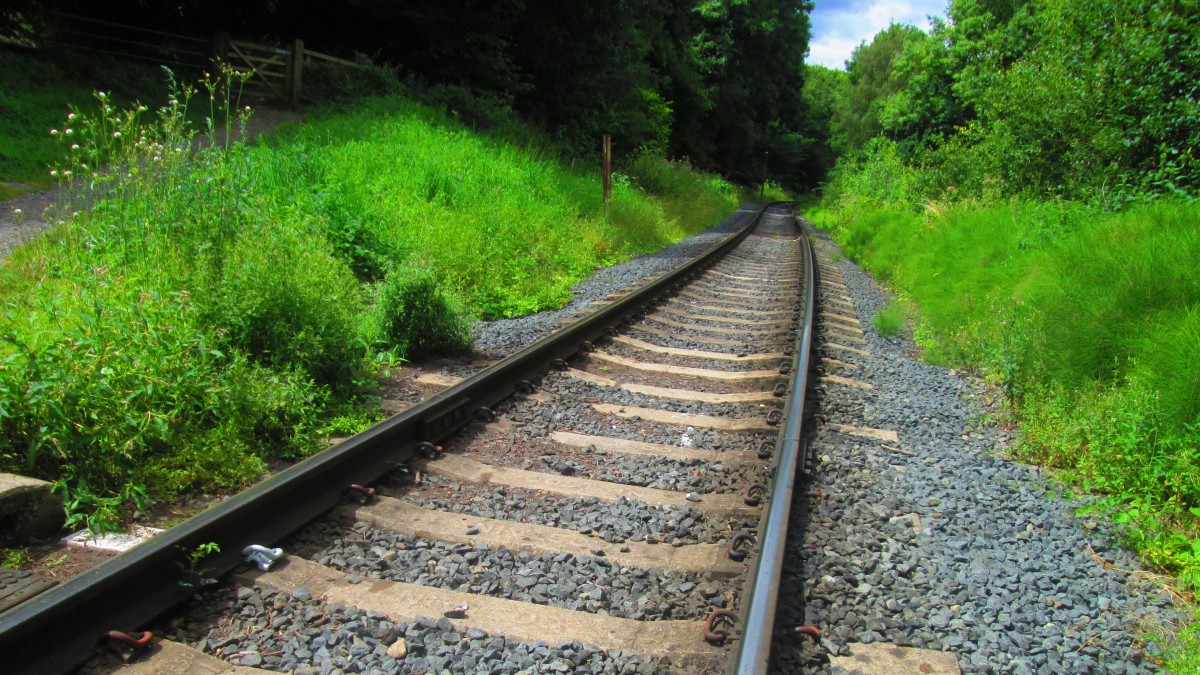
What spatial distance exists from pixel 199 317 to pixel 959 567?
12.5 feet

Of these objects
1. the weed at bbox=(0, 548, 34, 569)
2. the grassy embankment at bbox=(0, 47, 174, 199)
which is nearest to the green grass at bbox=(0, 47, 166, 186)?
the grassy embankment at bbox=(0, 47, 174, 199)

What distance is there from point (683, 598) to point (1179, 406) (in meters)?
2.86

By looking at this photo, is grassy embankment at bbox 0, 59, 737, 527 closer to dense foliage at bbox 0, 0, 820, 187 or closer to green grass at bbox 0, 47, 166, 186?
green grass at bbox 0, 47, 166, 186

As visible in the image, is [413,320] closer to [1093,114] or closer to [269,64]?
[1093,114]

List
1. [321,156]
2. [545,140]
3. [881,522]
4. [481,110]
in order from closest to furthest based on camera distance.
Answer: [881,522], [321,156], [481,110], [545,140]

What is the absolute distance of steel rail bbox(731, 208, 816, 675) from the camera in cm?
194

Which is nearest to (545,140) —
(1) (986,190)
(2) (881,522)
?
(1) (986,190)

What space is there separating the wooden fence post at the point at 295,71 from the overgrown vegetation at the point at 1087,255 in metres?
12.6

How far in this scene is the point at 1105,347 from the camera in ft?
15.1

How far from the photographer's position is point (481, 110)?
54.3 ft

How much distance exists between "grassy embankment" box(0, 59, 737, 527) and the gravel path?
7.72ft

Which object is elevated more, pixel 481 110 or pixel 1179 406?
pixel 481 110

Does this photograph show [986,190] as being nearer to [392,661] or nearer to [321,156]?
[321,156]

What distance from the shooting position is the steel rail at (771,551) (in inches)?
76.2
